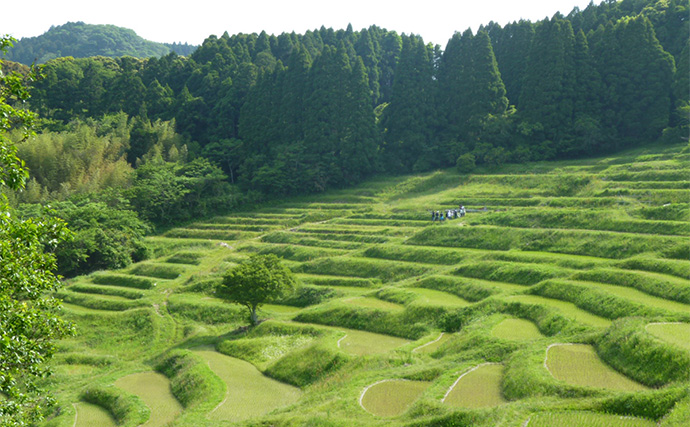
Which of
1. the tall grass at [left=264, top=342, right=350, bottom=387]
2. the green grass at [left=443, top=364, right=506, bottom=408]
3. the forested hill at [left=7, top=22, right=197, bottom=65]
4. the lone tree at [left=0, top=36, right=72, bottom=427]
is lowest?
the tall grass at [left=264, top=342, right=350, bottom=387]

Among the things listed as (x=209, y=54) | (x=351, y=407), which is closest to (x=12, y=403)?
(x=351, y=407)

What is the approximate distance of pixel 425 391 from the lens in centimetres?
1686

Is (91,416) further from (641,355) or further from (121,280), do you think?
(121,280)

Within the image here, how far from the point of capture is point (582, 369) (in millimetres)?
16656

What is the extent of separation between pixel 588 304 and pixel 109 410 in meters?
21.6

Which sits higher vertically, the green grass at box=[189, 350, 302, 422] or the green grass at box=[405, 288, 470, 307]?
the green grass at box=[405, 288, 470, 307]

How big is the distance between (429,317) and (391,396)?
8997mm

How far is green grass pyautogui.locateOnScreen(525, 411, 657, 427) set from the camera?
12.3m

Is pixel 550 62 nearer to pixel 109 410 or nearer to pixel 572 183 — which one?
pixel 572 183

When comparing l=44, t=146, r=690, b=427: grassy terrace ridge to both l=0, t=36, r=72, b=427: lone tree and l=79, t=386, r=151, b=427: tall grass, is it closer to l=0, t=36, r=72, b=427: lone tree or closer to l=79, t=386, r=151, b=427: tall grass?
l=79, t=386, r=151, b=427: tall grass

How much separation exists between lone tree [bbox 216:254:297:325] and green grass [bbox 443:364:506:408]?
14.8 metres

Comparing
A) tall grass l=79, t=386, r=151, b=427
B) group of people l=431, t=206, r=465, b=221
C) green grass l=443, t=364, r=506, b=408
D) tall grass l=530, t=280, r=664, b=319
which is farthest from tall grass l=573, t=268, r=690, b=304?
tall grass l=79, t=386, r=151, b=427

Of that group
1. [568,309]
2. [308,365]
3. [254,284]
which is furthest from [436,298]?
[254,284]

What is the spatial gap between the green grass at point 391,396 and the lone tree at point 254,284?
12884 millimetres
